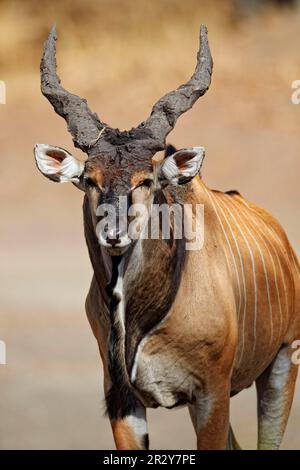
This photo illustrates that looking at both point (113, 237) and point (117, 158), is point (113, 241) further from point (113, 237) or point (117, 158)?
point (117, 158)

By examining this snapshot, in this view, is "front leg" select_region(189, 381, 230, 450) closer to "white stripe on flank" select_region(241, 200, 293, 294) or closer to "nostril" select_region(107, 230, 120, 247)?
"nostril" select_region(107, 230, 120, 247)

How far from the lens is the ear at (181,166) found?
532 cm

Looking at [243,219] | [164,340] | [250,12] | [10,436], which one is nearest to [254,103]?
[250,12]

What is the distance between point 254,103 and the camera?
18703 mm

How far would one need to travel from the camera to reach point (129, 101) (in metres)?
18.6

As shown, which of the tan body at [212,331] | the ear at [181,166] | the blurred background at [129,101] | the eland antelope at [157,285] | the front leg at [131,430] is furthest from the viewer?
the blurred background at [129,101]

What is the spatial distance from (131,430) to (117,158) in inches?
51.3

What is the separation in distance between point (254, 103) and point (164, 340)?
13.5 metres

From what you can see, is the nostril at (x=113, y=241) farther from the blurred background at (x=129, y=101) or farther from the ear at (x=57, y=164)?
the blurred background at (x=129, y=101)

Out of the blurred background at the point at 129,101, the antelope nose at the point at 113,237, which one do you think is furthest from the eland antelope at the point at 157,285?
the blurred background at the point at 129,101

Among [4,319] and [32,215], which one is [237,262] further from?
[32,215]

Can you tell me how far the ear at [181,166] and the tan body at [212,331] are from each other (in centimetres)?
48

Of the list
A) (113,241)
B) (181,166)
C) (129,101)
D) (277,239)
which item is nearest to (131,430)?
(113,241)

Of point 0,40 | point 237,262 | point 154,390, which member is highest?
point 0,40
